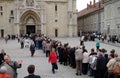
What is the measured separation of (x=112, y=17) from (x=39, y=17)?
76.8 ft

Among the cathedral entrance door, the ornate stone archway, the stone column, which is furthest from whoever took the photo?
the cathedral entrance door

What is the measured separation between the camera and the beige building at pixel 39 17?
265 ft

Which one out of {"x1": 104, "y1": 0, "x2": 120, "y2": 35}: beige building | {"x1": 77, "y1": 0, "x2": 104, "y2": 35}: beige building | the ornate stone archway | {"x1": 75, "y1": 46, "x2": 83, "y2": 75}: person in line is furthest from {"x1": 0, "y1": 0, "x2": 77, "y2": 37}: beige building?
{"x1": 75, "y1": 46, "x2": 83, "y2": 75}: person in line

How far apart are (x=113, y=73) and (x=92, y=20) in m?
84.1

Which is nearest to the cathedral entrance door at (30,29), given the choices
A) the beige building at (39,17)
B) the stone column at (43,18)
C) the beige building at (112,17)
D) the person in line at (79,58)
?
the beige building at (39,17)

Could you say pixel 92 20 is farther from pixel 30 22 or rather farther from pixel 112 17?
pixel 112 17

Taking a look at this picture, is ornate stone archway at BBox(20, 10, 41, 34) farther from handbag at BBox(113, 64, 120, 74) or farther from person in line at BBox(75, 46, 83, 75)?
handbag at BBox(113, 64, 120, 74)

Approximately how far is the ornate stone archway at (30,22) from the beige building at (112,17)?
19.5 metres

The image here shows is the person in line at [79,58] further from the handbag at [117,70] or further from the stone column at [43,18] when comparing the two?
the stone column at [43,18]

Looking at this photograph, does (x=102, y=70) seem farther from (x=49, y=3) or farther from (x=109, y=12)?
(x=49, y=3)

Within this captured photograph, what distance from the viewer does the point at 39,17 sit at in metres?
81.3

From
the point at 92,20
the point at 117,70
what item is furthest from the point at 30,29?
the point at 117,70

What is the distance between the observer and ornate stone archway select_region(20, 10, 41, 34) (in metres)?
81.2

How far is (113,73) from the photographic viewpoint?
1325 centimetres
